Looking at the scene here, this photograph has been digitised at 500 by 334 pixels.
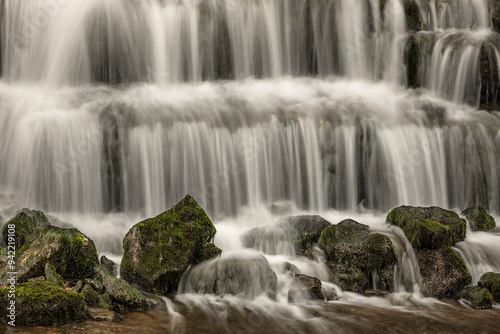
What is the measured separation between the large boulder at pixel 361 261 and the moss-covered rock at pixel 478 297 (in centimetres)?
108

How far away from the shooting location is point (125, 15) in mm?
14758

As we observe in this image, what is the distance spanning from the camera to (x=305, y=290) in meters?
7.39

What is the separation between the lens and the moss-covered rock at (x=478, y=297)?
7.09 metres

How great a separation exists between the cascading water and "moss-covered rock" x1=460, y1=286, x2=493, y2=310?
0.77 meters

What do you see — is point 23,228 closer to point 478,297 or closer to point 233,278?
point 233,278

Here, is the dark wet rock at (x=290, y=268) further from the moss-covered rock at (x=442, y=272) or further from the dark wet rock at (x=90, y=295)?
the dark wet rock at (x=90, y=295)

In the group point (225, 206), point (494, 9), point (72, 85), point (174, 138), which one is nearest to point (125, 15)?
point (72, 85)

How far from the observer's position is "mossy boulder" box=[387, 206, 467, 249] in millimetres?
8164

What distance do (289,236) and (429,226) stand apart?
2420 mm

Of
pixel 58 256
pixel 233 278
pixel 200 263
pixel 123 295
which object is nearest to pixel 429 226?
pixel 233 278

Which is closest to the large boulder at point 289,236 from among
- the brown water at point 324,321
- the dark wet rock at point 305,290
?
the dark wet rock at point 305,290

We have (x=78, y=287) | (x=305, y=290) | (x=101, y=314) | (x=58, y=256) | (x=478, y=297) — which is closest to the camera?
(x=101, y=314)

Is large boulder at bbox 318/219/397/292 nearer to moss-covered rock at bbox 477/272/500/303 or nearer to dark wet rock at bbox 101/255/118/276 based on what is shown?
moss-covered rock at bbox 477/272/500/303

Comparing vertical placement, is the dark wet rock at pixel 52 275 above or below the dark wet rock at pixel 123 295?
above
